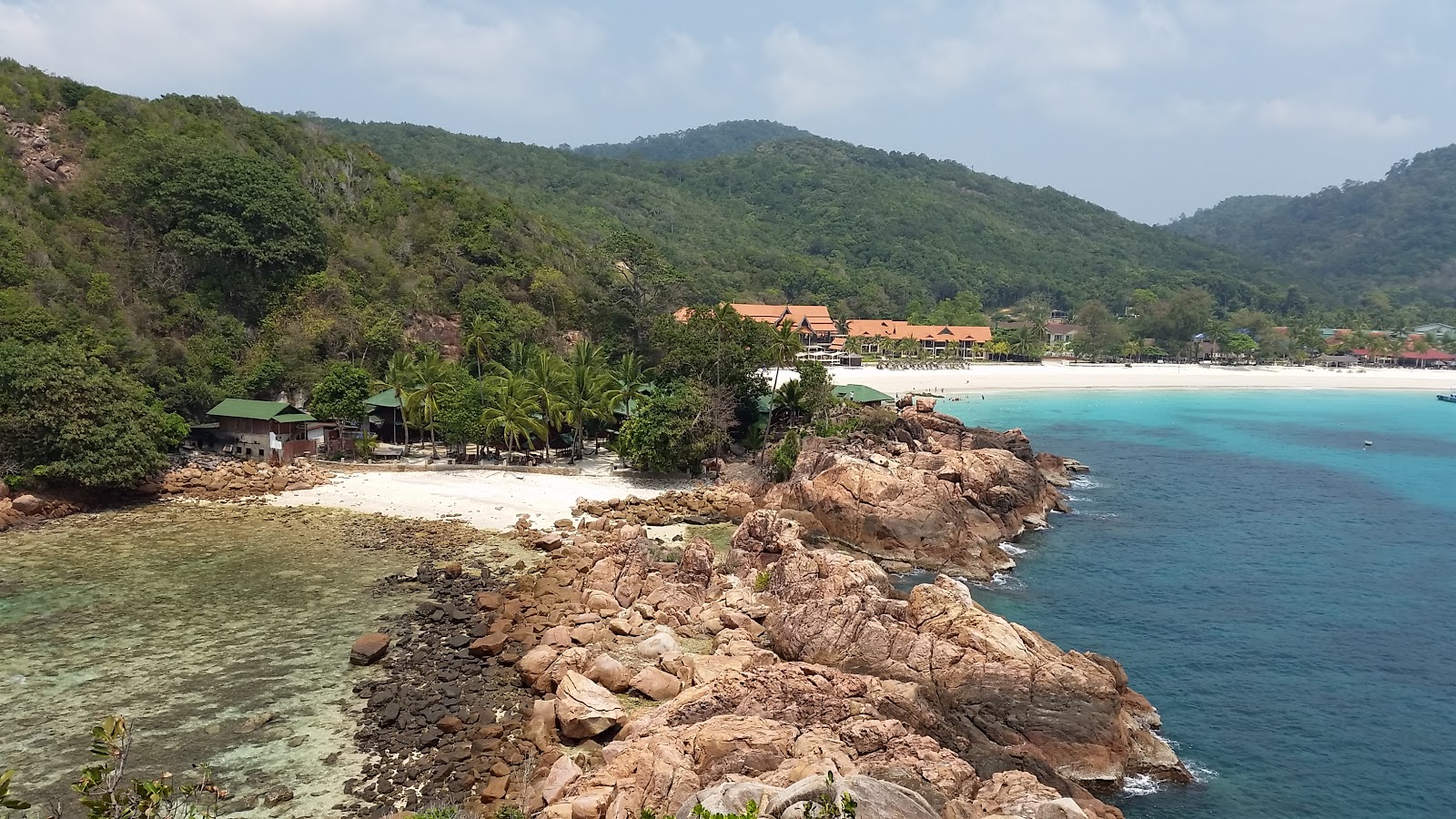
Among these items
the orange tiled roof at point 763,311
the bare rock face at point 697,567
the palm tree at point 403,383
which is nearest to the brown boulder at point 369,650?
the bare rock face at point 697,567

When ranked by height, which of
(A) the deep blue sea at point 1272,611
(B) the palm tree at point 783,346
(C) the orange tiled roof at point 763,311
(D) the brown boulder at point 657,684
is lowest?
(A) the deep blue sea at point 1272,611

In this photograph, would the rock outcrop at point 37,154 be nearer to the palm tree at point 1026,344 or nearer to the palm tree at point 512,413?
the palm tree at point 512,413

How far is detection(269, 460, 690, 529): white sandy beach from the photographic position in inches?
1315

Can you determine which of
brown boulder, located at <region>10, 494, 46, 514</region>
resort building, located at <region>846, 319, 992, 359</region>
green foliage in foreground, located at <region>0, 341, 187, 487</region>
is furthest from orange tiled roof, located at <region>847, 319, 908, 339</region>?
brown boulder, located at <region>10, 494, 46, 514</region>

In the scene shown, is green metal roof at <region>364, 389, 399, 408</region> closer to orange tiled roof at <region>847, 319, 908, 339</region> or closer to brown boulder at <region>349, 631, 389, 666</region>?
brown boulder at <region>349, 631, 389, 666</region>

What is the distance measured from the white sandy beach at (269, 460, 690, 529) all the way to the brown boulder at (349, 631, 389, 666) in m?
11.5

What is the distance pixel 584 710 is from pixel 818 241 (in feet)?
537

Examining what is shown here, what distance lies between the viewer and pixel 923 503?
30.6 metres

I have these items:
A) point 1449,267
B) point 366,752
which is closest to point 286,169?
point 366,752

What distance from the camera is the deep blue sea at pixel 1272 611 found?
669 inches

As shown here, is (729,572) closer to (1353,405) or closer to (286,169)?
(286,169)

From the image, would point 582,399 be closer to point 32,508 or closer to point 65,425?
point 65,425

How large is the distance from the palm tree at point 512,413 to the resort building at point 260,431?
31.5ft

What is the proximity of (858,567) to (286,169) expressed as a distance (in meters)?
56.8
